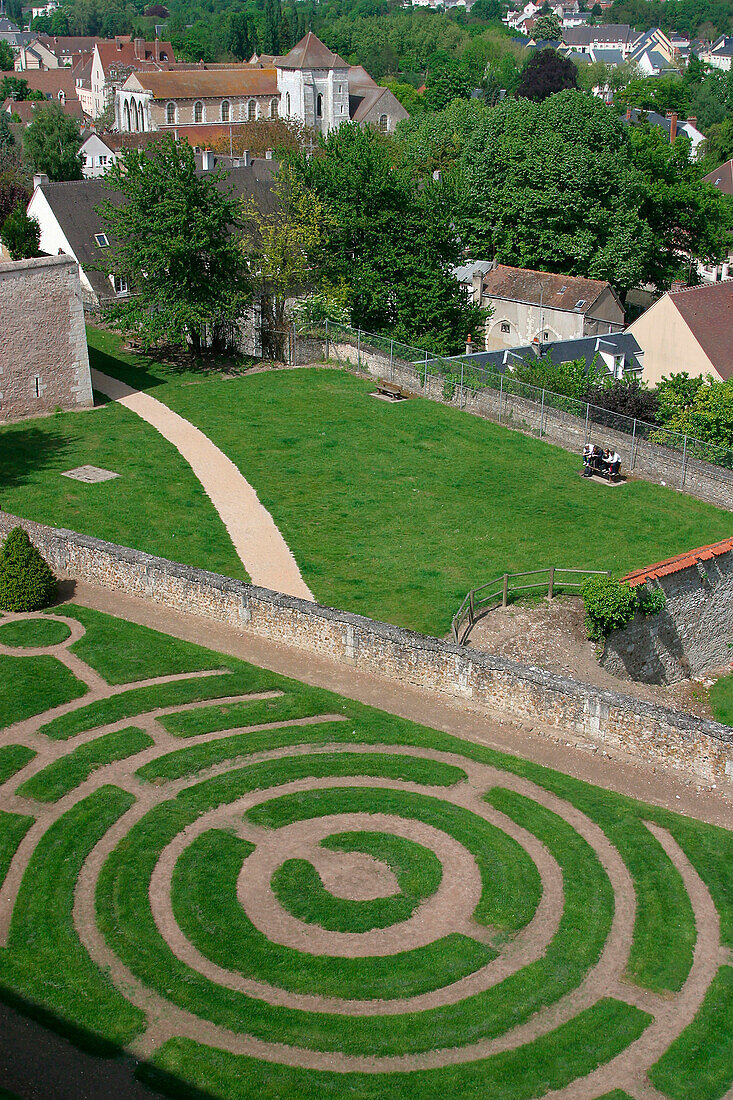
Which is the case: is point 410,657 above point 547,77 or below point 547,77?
below

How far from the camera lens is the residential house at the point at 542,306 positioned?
66062 mm

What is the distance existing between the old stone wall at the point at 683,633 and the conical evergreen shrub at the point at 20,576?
15905mm

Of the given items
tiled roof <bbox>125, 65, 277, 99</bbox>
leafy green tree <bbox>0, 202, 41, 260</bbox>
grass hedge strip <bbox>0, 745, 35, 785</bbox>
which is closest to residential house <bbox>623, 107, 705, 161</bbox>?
tiled roof <bbox>125, 65, 277, 99</bbox>

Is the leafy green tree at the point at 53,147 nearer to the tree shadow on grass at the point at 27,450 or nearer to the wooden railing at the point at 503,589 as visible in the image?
the tree shadow on grass at the point at 27,450

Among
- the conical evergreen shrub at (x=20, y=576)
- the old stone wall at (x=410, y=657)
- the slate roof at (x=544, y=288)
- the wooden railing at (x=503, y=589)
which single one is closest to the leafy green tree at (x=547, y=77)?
the slate roof at (x=544, y=288)

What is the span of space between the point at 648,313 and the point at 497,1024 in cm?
5084

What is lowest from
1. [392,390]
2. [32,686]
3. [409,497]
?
[32,686]

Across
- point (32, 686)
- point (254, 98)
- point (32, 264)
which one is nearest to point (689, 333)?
point (32, 264)

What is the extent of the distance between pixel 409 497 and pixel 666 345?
28201 mm

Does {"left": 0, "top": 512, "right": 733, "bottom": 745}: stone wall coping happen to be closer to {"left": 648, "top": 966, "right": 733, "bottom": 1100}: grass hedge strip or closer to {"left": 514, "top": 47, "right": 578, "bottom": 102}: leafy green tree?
{"left": 648, "top": 966, "right": 733, "bottom": 1100}: grass hedge strip

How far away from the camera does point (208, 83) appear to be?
139 meters

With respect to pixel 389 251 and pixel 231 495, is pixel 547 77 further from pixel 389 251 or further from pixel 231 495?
pixel 231 495

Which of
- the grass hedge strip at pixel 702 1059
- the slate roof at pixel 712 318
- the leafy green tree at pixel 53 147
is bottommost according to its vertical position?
the grass hedge strip at pixel 702 1059

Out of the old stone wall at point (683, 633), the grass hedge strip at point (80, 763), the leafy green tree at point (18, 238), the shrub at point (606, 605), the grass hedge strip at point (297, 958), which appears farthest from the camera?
the leafy green tree at point (18, 238)
